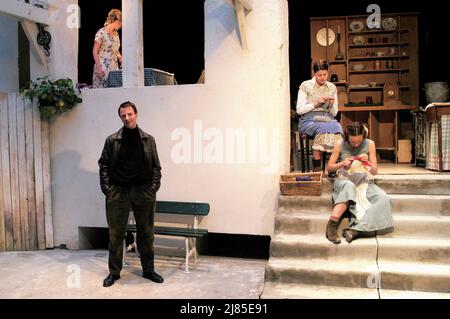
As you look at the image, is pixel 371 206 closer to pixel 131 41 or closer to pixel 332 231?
Result: pixel 332 231

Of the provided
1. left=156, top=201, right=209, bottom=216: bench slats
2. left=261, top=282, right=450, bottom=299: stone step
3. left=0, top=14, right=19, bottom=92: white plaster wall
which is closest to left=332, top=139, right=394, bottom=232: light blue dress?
left=261, top=282, right=450, bottom=299: stone step

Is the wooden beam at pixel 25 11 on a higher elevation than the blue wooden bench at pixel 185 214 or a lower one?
higher

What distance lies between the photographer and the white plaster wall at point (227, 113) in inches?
195

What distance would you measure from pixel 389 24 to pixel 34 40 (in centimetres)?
617

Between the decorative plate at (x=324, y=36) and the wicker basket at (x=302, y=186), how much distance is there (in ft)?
14.9

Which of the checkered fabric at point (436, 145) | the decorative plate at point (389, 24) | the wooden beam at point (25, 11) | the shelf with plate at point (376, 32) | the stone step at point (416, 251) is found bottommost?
the stone step at point (416, 251)

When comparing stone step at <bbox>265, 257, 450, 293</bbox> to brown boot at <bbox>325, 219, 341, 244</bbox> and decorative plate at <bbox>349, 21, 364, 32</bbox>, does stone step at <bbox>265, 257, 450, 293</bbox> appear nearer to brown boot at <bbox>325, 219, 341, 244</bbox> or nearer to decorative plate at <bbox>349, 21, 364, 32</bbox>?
brown boot at <bbox>325, 219, 341, 244</bbox>

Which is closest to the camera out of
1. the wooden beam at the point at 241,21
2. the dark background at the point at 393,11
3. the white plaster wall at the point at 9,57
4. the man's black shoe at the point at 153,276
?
the man's black shoe at the point at 153,276

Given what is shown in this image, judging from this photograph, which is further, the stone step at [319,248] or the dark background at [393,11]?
the dark background at [393,11]

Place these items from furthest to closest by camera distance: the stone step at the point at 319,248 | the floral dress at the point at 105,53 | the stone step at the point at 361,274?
the floral dress at the point at 105,53
the stone step at the point at 319,248
the stone step at the point at 361,274

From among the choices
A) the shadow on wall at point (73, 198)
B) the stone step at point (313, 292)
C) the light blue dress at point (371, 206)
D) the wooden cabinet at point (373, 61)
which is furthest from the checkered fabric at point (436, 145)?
the shadow on wall at point (73, 198)

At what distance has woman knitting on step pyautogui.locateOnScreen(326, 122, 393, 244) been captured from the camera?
4.17m

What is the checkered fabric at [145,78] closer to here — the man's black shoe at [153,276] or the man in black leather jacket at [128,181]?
the man in black leather jacket at [128,181]

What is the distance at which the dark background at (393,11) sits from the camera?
26.2 ft
